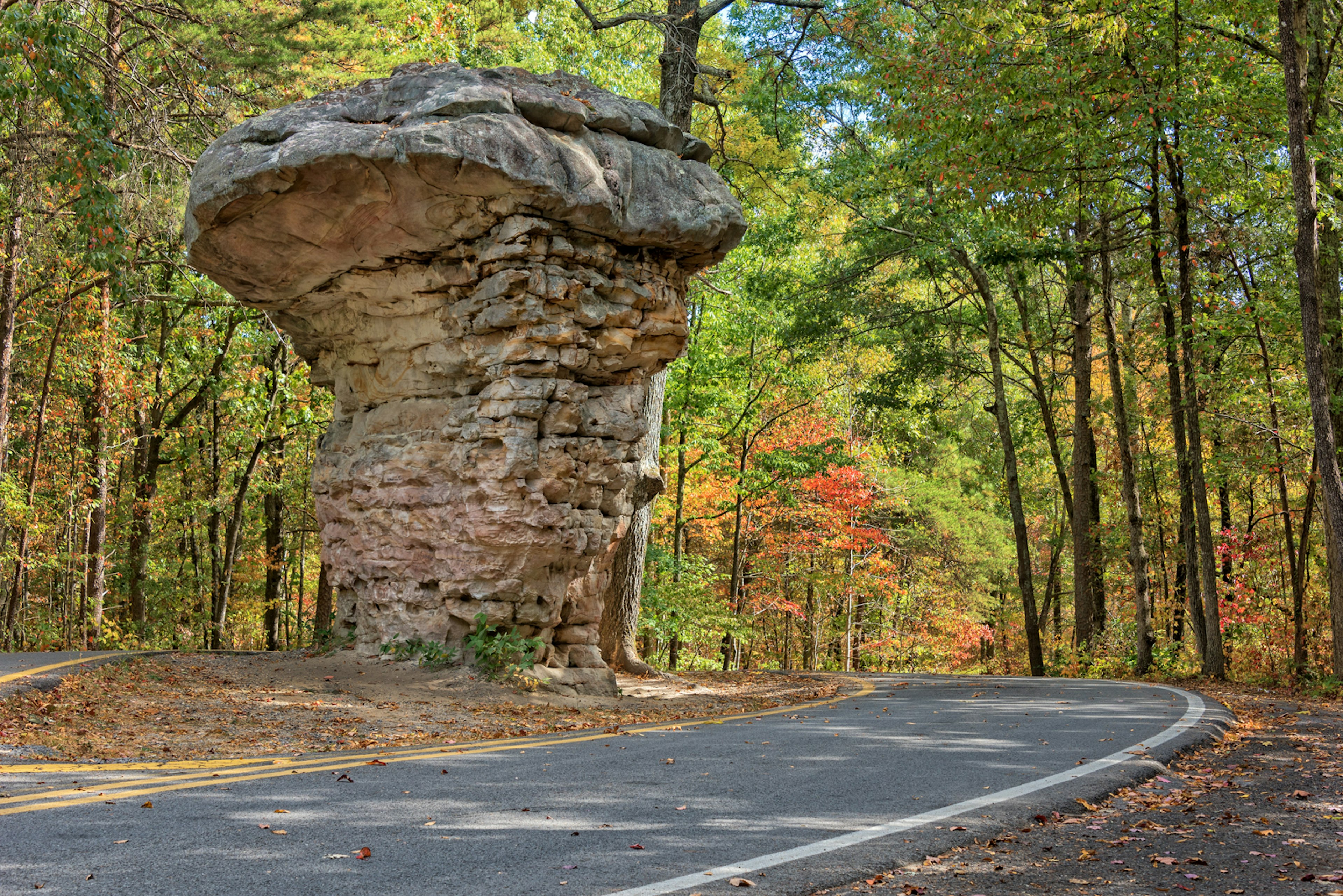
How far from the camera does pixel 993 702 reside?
1178 cm

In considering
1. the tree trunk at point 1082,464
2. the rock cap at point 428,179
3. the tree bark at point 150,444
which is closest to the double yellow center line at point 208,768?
the rock cap at point 428,179

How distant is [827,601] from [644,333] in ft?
70.9

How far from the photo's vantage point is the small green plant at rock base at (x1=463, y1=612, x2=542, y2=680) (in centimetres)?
1123

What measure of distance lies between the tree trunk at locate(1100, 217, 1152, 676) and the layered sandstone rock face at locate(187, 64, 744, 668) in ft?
35.7

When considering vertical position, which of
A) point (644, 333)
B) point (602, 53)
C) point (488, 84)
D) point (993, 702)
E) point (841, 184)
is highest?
point (602, 53)

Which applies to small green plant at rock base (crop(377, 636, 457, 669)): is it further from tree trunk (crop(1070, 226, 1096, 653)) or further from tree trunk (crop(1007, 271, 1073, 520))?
tree trunk (crop(1007, 271, 1073, 520))

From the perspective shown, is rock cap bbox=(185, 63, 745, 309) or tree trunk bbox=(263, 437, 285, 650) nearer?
rock cap bbox=(185, 63, 745, 309)


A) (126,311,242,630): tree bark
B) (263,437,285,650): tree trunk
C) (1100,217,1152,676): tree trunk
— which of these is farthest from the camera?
(263,437,285,650): tree trunk

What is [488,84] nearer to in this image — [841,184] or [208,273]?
[208,273]

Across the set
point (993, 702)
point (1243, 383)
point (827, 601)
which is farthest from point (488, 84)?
point (827, 601)

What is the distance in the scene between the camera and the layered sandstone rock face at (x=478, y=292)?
1054cm

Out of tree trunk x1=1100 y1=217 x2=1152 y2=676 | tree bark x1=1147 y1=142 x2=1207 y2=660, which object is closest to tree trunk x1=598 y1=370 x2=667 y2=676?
tree bark x1=1147 y1=142 x2=1207 y2=660

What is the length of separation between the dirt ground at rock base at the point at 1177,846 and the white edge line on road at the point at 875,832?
0.93 feet

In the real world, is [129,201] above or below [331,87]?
below
